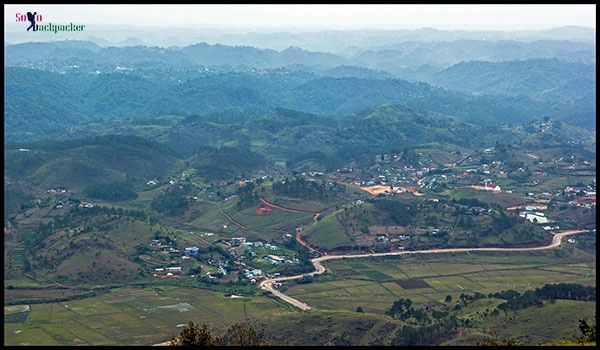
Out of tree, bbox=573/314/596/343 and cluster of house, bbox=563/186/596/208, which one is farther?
cluster of house, bbox=563/186/596/208

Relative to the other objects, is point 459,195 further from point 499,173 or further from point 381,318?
point 381,318

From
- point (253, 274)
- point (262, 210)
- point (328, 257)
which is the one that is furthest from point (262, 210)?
point (253, 274)

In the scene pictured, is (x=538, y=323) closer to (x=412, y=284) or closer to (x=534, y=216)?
(x=412, y=284)

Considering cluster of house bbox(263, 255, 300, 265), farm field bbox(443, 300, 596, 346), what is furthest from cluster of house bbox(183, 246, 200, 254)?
farm field bbox(443, 300, 596, 346)

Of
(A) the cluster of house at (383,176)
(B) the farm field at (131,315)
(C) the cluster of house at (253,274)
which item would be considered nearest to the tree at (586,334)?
(B) the farm field at (131,315)

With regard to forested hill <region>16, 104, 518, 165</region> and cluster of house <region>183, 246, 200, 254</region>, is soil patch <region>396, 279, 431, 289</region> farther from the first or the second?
forested hill <region>16, 104, 518, 165</region>

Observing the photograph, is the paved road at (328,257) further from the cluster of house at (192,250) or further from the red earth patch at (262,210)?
the red earth patch at (262,210)

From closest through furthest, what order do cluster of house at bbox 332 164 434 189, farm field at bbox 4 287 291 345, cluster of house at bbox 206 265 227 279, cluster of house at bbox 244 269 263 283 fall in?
farm field at bbox 4 287 291 345, cluster of house at bbox 206 265 227 279, cluster of house at bbox 244 269 263 283, cluster of house at bbox 332 164 434 189
